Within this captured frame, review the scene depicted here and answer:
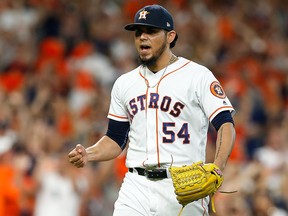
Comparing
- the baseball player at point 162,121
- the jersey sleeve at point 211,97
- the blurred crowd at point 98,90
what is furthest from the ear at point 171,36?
the blurred crowd at point 98,90

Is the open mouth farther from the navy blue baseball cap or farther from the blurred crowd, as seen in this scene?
the blurred crowd

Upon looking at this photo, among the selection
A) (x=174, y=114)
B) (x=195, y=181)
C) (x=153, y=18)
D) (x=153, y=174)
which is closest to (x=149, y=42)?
(x=153, y=18)

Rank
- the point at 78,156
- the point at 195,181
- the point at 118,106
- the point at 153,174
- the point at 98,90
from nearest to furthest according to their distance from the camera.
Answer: the point at 195,181
the point at 78,156
the point at 153,174
the point at 118,106
the point at 98,90

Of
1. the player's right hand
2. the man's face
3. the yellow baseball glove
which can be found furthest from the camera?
the man's face

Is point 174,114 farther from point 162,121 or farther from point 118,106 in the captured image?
point 118,106

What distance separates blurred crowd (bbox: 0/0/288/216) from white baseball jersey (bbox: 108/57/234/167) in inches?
93.2

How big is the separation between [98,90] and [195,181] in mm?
6477

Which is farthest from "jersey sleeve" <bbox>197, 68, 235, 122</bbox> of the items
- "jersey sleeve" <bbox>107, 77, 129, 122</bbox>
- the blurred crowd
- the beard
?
the blurred crowd

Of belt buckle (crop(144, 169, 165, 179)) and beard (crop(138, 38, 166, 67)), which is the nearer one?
belt buckle (crop(144, 169, 165, 179))

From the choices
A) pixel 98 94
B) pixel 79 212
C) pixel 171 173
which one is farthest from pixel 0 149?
pixel 171 173

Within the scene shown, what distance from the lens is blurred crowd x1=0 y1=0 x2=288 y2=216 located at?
946cm

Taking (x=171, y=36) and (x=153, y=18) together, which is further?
(x=171, y=36)

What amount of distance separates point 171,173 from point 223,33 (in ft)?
28.7

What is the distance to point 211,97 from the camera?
5.49m
